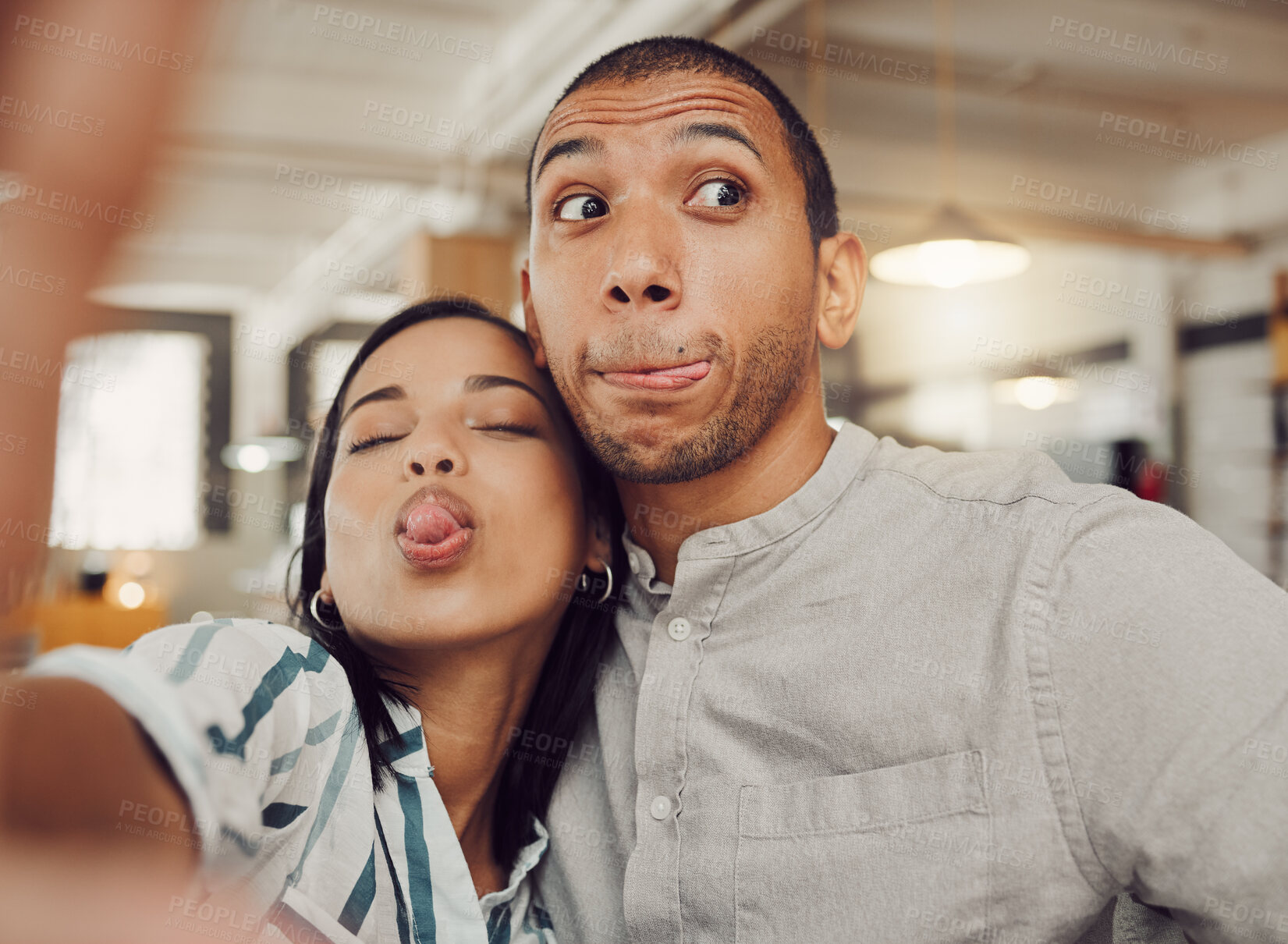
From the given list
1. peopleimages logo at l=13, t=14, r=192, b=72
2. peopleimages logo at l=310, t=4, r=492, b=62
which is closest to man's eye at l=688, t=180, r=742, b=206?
peopleimages logo at l=13, t=14, r=192, b=72

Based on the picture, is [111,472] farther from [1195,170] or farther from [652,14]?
[1195,170]

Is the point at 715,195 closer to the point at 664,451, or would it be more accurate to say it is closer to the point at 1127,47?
the point at 664,451

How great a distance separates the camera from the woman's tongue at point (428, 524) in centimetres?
115

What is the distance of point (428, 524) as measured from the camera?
1145 millimetres

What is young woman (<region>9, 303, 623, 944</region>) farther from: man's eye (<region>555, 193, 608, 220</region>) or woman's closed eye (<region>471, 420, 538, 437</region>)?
man's eye (<region>555, 193, 608, 220</region>)

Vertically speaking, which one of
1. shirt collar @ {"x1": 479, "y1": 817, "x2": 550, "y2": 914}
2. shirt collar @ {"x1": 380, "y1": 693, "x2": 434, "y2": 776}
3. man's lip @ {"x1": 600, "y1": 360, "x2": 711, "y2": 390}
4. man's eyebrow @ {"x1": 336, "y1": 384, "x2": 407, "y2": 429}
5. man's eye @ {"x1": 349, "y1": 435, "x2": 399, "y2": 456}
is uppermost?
man's lip @ {"x1": 600, "y1": 360, "x2": 711, "y2": 390}

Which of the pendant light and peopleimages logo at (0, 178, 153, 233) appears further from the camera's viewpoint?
the pendant light

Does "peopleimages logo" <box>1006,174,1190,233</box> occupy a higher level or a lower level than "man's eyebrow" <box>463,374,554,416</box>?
higher

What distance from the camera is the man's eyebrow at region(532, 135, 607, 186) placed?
123 centimetres

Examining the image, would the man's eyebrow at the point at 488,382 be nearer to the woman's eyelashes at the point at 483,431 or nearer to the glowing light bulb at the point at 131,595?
the woman's eyelashes at the point at 483,431

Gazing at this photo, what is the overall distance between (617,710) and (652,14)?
11.9 feet

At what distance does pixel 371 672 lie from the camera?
119 cm

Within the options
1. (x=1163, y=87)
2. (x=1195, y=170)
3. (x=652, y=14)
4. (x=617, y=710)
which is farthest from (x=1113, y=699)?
(x=1195, y=170)

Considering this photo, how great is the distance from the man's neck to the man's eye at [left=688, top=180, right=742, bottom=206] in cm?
27
